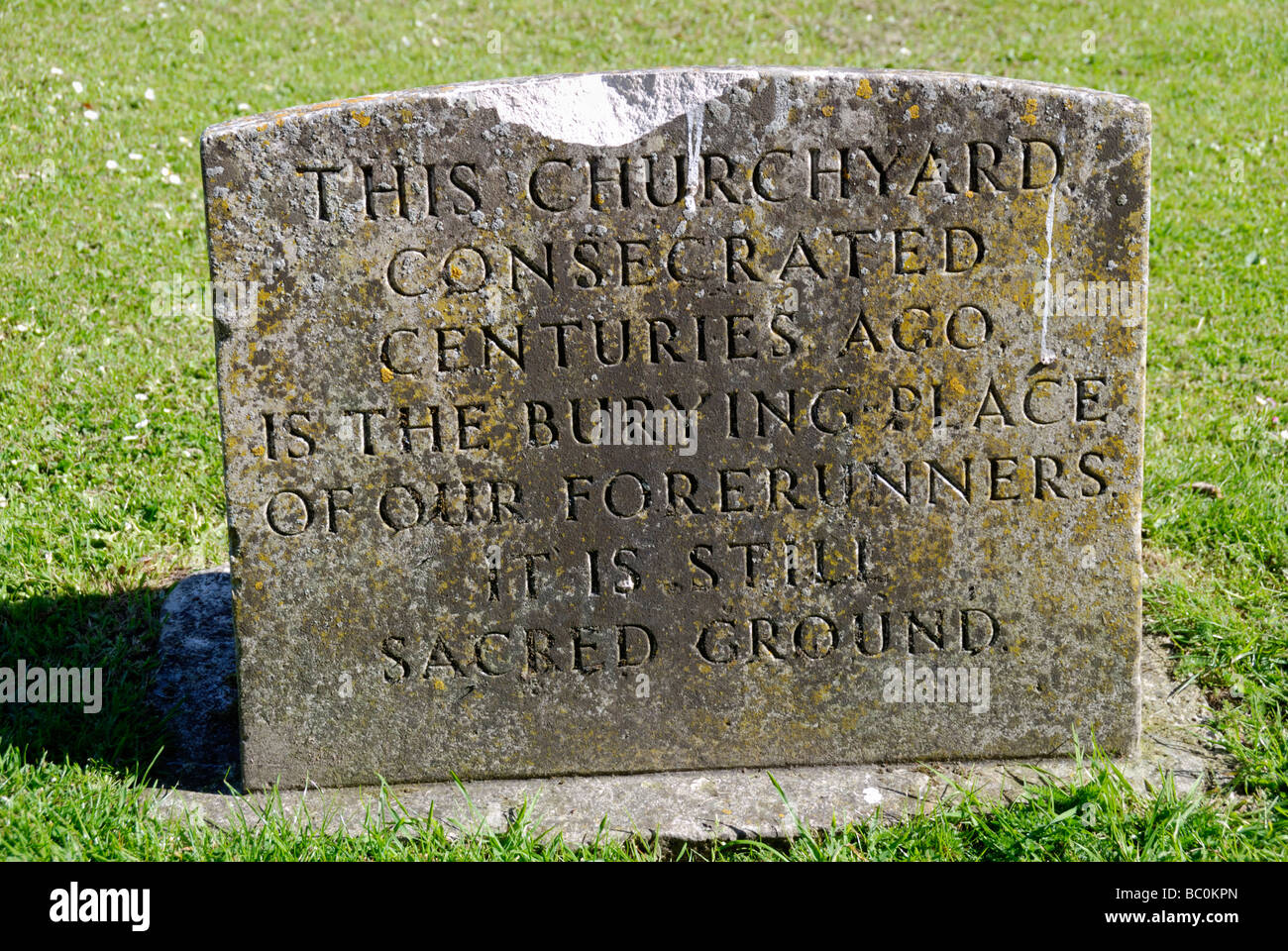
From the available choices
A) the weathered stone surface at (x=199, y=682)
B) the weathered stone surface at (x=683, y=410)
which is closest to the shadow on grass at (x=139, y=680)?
the weathered stone surface at (x=199, y=682)

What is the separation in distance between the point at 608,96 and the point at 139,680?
7.11ft

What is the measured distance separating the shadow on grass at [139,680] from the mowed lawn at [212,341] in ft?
0.04

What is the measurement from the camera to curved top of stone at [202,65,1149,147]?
2.64 m

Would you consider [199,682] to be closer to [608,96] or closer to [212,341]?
[608,96]

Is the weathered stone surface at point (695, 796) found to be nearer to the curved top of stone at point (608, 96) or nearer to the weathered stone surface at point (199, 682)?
the weathered stone surface at point (199, 682)

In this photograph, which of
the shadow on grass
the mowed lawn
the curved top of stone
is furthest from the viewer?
the shadow on grass

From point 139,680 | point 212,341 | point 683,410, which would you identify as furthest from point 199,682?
point 212,341

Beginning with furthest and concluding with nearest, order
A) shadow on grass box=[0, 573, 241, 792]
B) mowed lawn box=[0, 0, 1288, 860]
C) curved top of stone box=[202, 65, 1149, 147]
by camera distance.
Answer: shadow on grass box=[0, 573, 241, 792] < mowed lawn box=[0, 0, 1288, 860] < curved top of stone box=[202, 65, 1149, 147]

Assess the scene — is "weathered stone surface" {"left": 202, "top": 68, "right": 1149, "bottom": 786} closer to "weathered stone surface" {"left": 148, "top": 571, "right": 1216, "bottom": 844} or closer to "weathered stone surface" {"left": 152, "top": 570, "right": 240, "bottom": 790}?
"weathered stone surface" {"left": 148, "top": 571, "right": 1216, "bottom": 844}

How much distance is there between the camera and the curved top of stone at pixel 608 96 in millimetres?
2639

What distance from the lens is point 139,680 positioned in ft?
11.4

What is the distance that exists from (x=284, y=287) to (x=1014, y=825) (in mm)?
2085

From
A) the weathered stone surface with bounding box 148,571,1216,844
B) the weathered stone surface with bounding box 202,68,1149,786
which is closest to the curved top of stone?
the weathered stone surface with bounding box 202,68,1149,786
